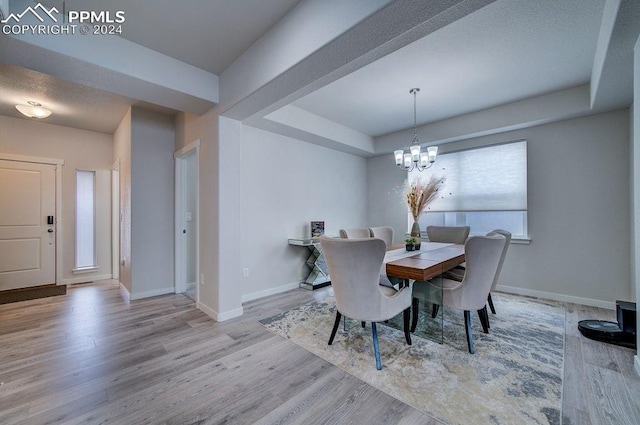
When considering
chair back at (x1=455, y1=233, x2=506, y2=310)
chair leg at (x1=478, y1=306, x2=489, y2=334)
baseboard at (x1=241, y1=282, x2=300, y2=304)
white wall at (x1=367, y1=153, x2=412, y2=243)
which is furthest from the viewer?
white wall at (x1=367, y1=153, x2=412, y2=243)

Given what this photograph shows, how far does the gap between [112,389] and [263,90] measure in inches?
101

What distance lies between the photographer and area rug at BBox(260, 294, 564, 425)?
1.57 m

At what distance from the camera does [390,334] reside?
252cm

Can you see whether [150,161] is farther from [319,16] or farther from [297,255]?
[319,16]

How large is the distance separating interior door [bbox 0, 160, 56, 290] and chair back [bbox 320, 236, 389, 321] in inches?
198

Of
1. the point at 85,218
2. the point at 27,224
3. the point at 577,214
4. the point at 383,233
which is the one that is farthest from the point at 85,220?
the point at 577,214

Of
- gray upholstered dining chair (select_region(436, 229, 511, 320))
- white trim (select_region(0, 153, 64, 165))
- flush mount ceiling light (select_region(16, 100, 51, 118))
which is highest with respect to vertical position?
flush mount ceiling light (select_region(16, 100, 51, 118))

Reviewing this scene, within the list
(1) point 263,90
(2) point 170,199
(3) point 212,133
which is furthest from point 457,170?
(2) point 170,199

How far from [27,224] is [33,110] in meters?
1.97

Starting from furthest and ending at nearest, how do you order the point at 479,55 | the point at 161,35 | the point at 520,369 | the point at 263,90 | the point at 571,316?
the point at 571,316
the point at 479,55
the point at 263,90
the point at 161,35
the point at 520,369

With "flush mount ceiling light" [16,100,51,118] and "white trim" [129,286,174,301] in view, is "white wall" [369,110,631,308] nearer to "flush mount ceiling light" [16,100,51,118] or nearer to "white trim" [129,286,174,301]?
"white trim" [129,286,174,301]

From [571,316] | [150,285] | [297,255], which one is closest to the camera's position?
[571,316]

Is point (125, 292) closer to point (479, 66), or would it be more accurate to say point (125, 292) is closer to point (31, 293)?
point (31, 293)

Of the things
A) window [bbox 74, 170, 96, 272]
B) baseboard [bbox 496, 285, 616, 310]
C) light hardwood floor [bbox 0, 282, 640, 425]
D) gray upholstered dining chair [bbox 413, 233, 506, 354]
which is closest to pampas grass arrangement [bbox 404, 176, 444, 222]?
gray upholstered dining chair [bbox 413, 233, 506, 354]
